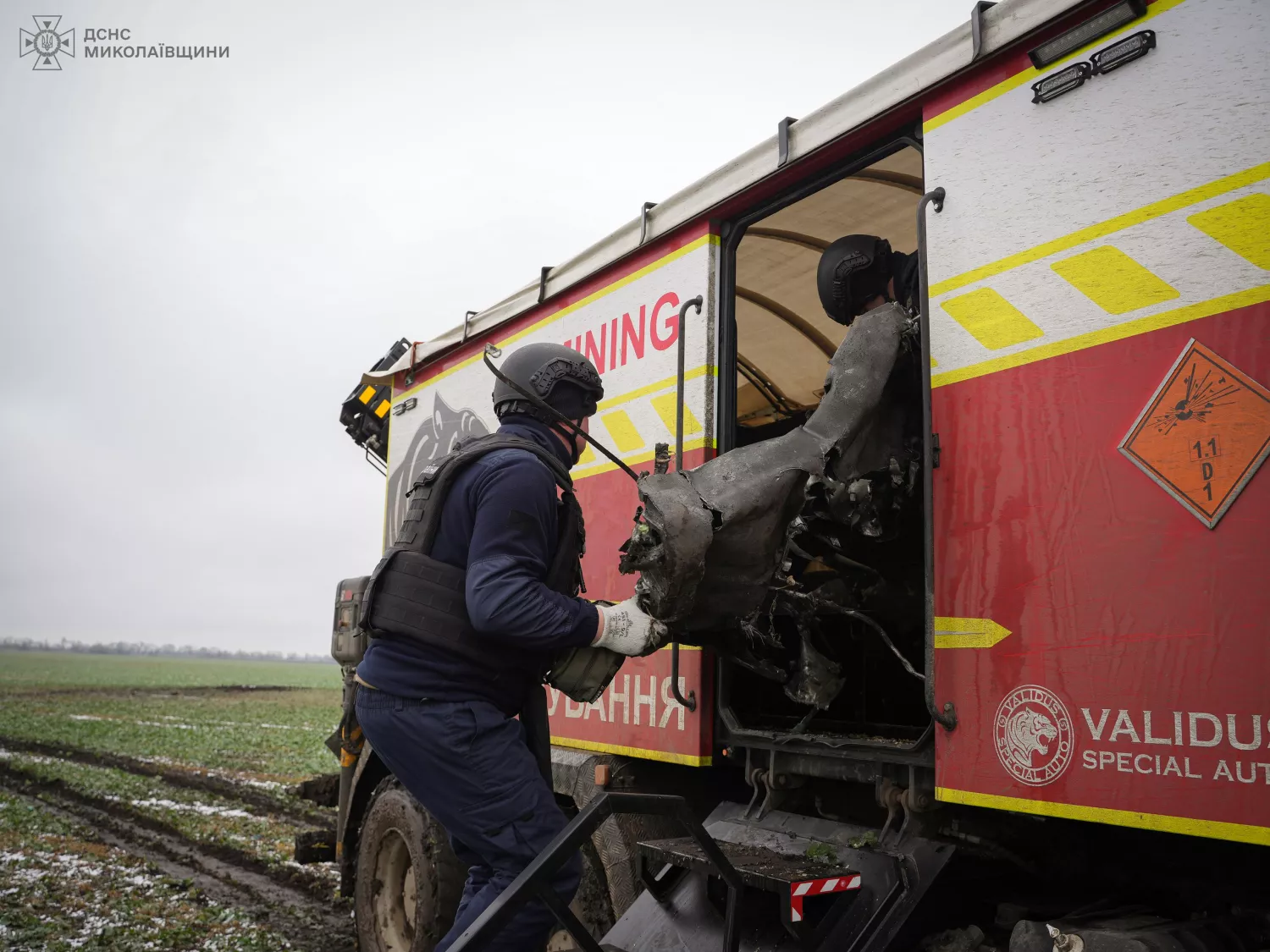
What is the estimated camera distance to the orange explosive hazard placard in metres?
2.17

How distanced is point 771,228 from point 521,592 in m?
3.04

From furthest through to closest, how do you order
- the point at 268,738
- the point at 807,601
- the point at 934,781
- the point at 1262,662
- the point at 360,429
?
the point at 268,738, the point at 360,429, the point at 807,601, the point at 934,781, the point at 1262,662

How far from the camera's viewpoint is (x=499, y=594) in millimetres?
2818

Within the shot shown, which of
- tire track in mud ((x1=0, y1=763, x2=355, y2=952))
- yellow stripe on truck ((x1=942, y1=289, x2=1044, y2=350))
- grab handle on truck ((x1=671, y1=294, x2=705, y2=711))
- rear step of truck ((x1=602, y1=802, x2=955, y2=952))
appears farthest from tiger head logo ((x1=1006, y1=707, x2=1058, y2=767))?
tire track in mud ((x1=0, y1=763, x2=355, y2=952))

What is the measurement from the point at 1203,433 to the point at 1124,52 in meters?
1.03

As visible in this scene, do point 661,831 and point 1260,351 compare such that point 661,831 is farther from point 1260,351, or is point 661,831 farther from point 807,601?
point 1260,351

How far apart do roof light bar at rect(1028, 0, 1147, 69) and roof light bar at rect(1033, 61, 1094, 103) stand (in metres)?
0.04

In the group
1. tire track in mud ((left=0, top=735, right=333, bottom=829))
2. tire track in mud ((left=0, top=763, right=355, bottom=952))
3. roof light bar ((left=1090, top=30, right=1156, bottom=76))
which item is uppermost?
roof light bar ((left=1090, top=30, right=1156, bottom=76))

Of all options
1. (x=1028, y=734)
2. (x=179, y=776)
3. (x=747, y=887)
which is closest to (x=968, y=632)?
(x=1028, y=734)

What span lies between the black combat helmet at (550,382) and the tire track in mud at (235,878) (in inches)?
171

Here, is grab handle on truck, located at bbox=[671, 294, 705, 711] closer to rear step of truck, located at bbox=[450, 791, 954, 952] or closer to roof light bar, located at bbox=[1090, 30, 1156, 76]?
rear step of truck, located at bbox=[450, 791, 954, 952]

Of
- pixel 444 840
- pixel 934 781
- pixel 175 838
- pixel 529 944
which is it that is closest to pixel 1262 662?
pixel 934 781

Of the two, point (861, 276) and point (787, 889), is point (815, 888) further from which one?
point (861, 276)

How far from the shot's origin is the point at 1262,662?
210 cm
